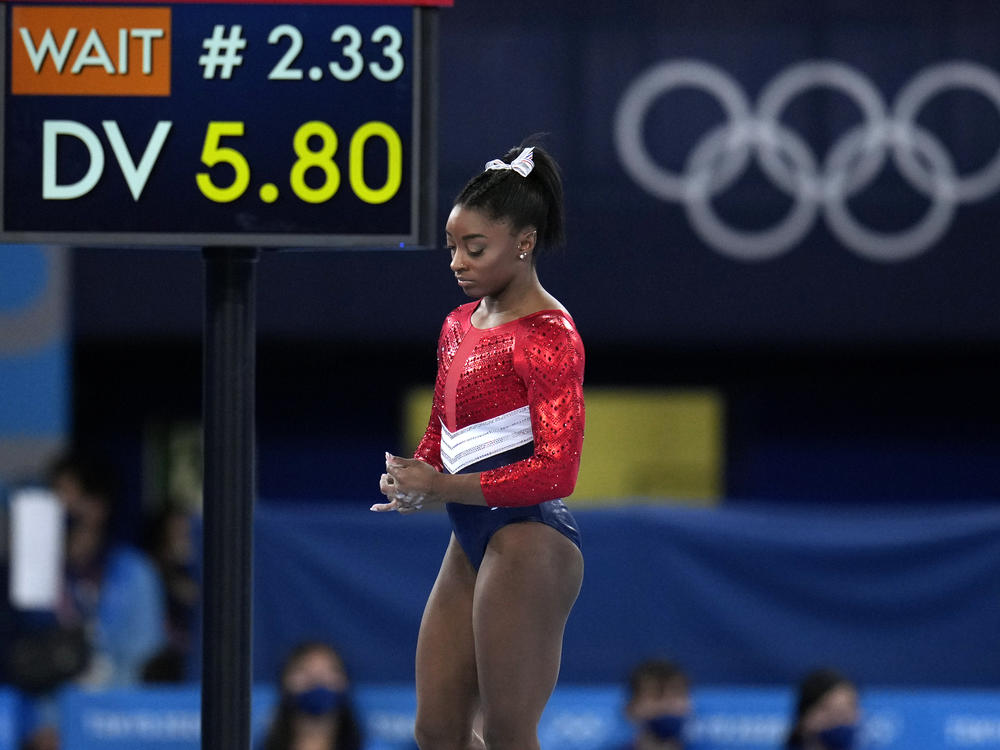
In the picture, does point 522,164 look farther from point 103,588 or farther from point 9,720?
point 103,588

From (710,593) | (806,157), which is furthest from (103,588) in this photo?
(806,157)

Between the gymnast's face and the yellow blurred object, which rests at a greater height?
the gymnast's face

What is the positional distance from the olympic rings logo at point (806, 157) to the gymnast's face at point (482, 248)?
6.34m

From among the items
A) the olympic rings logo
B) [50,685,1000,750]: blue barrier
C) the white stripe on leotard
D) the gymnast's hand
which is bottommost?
[50,685,1000,750]: blue barrier

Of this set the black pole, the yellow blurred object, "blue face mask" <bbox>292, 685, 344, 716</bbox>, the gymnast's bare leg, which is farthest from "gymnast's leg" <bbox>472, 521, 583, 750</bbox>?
the yellow blurred object

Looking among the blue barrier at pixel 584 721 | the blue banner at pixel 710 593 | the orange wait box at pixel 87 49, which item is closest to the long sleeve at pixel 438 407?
the orange wait box at pixel 87 49

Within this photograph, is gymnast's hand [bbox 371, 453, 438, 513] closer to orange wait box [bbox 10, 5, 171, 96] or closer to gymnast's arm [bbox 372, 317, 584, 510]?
gymnast's arm [bbox 372, 317, 584, 510]

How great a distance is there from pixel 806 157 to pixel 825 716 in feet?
13.4

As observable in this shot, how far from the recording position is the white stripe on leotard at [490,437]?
2.85 meters

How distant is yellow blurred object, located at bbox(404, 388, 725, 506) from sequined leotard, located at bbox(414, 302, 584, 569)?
8393 mm

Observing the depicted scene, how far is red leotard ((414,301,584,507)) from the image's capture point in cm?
274

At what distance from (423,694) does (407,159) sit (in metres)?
0.95

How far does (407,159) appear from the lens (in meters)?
2.60

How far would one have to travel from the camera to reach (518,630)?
9.18ft
